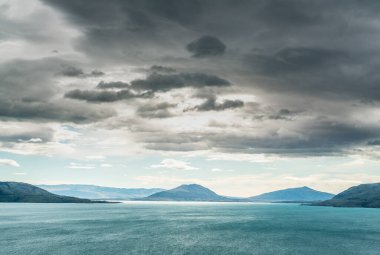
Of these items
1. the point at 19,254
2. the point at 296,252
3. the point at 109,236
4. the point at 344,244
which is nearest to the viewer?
the point at 19,254

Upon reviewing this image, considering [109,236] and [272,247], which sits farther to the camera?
[109,236]

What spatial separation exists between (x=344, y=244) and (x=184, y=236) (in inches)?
2853

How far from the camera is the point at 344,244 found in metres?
155

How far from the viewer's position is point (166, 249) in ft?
440

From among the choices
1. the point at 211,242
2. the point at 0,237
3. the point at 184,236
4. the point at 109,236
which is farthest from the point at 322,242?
the point at 0,237

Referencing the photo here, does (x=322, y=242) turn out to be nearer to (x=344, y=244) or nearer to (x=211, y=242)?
(x=344, y=244)

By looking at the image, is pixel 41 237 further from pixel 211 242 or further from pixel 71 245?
pixel 211 242

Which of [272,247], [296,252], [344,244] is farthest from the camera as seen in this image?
[344,244]

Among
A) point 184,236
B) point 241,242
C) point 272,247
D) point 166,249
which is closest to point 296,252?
point 272,247

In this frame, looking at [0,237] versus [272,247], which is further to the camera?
[0,237]

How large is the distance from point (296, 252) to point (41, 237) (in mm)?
111126

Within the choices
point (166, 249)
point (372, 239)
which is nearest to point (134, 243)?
point (166, 249)

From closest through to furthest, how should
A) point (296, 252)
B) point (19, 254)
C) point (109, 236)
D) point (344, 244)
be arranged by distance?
1. point (19, 254)
2. point (296, 252)
3. point (344, 244)
4. point (109, 236)

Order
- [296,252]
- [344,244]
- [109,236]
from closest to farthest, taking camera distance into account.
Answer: [296,252]
[344,244]
[109,236]
